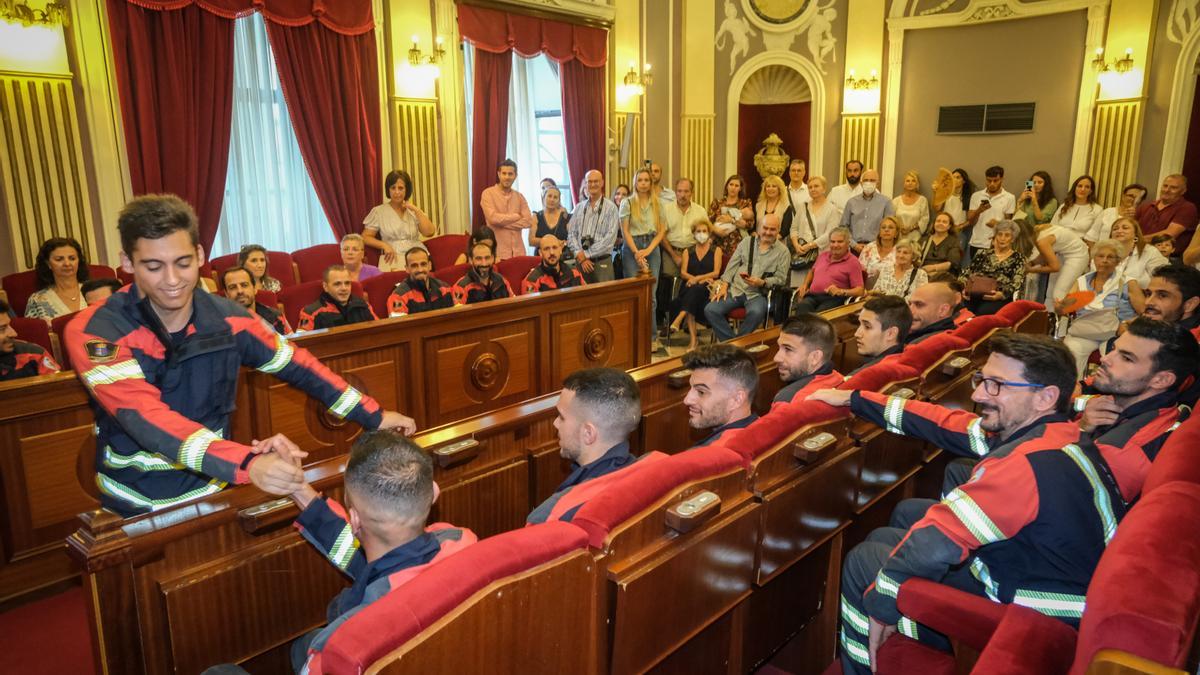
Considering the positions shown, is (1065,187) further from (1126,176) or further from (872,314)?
(872,314)

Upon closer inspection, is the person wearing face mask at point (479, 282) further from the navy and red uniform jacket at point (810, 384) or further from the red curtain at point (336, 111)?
the red curtain at point (336, 111)

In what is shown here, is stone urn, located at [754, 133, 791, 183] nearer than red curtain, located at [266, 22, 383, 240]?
No

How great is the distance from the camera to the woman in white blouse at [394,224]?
5.66 m

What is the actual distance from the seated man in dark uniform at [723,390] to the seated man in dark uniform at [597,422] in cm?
40

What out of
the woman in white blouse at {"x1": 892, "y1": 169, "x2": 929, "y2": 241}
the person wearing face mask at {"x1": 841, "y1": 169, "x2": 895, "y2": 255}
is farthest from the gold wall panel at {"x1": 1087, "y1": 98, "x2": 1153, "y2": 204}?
the person wearing face mask at {"x1": 841, "y1": 169, "x2": 895, "y2": 255}

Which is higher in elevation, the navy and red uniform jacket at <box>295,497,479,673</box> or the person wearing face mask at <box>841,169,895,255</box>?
the person wearing face mask at <box>841,169,895,255</box>

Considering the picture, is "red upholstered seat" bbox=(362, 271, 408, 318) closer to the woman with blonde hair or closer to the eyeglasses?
the woman with blonde hair

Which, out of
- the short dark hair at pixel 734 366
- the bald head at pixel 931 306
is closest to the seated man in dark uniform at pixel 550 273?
the bald head at pixel 931 306

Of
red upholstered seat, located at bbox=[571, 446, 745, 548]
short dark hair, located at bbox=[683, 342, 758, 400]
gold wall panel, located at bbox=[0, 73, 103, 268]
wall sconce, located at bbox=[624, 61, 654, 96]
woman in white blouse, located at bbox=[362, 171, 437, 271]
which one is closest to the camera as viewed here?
red upholstered seat, located at bbox=[571, 446, 745, 548]

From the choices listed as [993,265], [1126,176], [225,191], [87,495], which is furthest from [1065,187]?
[87,495]

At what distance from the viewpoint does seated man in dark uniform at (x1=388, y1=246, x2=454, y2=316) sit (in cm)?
409

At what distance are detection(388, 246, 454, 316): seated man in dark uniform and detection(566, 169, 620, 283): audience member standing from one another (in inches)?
68.2

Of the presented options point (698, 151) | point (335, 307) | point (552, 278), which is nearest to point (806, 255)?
point (552, 278)

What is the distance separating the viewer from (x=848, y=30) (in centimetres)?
878
